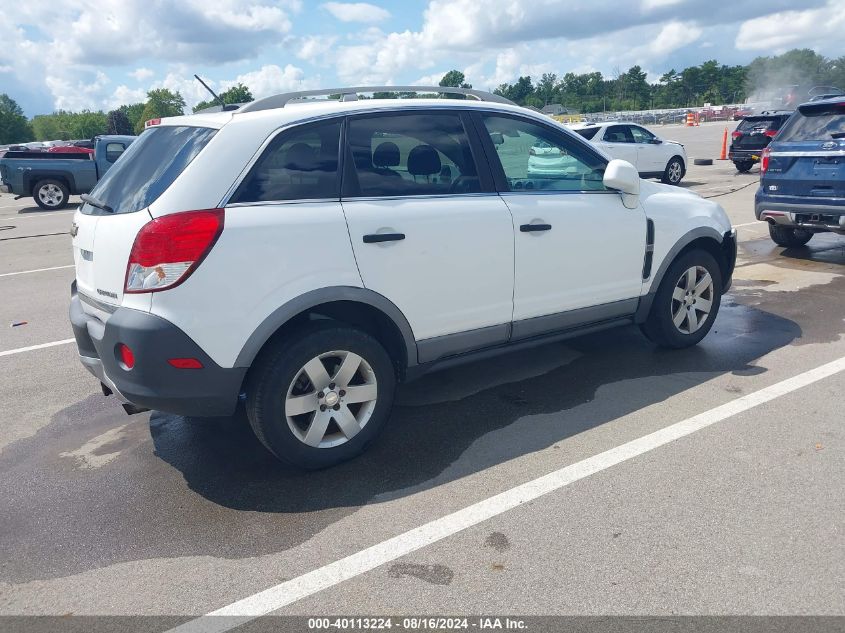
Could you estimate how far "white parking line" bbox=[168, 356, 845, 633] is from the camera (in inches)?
106

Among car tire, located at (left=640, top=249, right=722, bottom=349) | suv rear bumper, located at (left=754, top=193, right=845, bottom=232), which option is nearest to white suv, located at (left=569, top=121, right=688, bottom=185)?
suv rear bumper, located at (left=754, top=193, right=845, bottom=232)

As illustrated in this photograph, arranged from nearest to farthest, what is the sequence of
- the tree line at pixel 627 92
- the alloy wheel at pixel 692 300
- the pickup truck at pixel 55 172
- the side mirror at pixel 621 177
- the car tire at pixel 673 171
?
the side mirror at pixel 621 177
the alloy wheel at pixel 692 300
the pickup truck at pixel 55 172
the car tire at pixel 673 171
the tree line at pixel 627 92

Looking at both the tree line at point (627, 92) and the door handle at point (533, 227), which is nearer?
the door handle at point (533, 227)

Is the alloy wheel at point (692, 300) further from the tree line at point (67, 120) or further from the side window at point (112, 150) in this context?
the tree line at point (67, 120)

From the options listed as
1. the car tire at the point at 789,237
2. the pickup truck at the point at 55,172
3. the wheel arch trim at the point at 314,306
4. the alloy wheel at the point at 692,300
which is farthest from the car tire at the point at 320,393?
the pickup truck at the point at 55,172

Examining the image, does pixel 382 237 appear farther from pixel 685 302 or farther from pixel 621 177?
pixel 685 302

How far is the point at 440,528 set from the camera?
320cm

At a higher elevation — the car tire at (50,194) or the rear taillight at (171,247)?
the rear taillight at (171,247)

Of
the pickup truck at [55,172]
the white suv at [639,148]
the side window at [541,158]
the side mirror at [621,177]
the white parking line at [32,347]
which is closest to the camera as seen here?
the side window at [541,158]

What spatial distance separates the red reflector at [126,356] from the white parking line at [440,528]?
1233mm

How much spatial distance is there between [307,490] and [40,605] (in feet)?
4.06

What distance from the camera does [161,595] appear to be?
2.81m

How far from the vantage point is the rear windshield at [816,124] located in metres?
7.79

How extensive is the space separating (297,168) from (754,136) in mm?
18880
